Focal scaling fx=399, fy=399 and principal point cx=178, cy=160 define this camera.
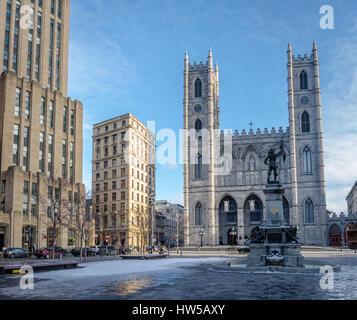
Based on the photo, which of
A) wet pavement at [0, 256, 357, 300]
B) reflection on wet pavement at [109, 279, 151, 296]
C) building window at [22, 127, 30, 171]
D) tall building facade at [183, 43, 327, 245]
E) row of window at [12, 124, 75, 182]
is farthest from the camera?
tall building facade at [183, 43, 327, 245]

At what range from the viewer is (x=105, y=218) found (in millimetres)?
82312

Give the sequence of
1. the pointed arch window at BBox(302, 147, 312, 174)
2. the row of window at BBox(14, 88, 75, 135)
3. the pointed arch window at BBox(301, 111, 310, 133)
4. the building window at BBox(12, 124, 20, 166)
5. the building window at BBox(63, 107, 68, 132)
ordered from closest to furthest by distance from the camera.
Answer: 1. the building window at BBox(12, 124, 20, 166)
2. the row of window at BBox(14, 88, 75, 135)
3. the building window at BBox(63, 107, 68, 132)
4. the pointed arch window at BBox(302, 147, 312, 174)
5. the pointed arch window at BBox(301, 111, 310, 133)

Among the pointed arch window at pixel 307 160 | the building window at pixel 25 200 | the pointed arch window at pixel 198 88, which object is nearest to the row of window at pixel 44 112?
the building window at pixel 25 200

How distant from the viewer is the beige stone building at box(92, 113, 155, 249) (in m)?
79.3

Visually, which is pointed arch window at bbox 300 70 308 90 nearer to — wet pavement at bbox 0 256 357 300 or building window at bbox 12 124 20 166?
building window at bbox 12 124 20 166

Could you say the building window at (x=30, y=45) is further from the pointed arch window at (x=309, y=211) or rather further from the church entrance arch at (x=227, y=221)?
the pointed arch window at (x=309, y=211)

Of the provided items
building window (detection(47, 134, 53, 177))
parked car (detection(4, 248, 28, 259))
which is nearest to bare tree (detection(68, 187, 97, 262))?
building window (detection(47, 134, 53, 177))

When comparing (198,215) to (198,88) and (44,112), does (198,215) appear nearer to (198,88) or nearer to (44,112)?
(198,88)

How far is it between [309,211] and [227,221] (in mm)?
16558

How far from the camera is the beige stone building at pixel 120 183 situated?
260 ft

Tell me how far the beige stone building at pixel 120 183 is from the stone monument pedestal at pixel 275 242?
53455 mm

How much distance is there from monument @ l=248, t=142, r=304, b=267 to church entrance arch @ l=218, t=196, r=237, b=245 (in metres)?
58.8
